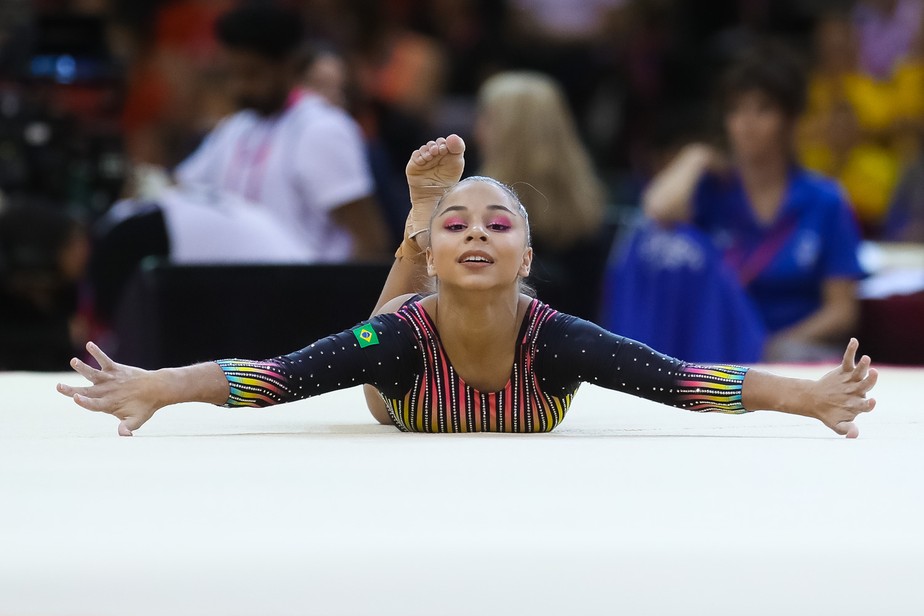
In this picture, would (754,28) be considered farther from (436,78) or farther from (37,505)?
(37,505)

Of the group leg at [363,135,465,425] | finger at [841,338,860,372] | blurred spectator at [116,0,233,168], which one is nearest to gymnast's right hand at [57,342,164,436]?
leg at [363,135,465,425]

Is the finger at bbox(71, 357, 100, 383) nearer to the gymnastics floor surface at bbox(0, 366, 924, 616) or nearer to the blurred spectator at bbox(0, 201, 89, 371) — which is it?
the gymnastics floor surface at bbox(0, 366, 924, 616)

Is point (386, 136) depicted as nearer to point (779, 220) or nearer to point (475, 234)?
point (779, 220)

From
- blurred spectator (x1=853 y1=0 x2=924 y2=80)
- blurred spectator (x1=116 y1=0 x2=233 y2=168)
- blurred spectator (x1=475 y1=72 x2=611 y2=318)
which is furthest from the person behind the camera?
blurred spectator (x1=853 y1=0 x2=924 y2=80)

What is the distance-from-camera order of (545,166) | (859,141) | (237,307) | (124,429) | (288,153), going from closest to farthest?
1. (124,429)
2. (237,307)
3. (288,153)
4. (545,166)
5. (859,141)

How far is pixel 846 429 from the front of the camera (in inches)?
69.1

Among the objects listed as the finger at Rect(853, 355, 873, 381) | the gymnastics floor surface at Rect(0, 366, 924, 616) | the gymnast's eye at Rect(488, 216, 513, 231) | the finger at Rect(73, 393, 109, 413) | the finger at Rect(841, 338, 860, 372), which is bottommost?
the gymnastics floor surface at Rect(0, 366, 924, 616)

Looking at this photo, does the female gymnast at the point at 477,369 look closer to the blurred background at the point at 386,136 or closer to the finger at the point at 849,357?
the finger at the point at 849,357

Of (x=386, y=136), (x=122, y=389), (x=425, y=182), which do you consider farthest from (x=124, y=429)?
(x=386, y=136)

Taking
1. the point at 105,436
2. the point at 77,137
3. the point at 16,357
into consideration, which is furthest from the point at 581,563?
the point at 77,137

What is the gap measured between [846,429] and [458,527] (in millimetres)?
739

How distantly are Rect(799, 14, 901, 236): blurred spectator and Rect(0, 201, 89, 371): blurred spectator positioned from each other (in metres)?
3.04

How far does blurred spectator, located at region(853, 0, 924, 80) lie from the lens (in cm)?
558

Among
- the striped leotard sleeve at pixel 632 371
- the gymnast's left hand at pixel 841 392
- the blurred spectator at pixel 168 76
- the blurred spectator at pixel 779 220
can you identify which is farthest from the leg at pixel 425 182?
the blurred spectator at pixel 168 76
